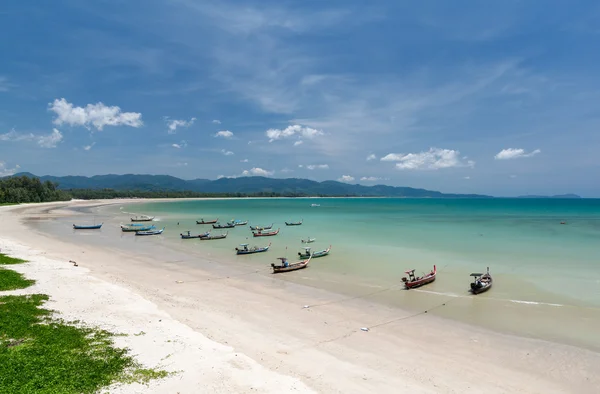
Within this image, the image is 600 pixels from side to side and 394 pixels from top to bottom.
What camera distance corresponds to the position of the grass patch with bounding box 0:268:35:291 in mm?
14801

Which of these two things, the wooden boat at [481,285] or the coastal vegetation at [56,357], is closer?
the coastal vegetation at [56,357]

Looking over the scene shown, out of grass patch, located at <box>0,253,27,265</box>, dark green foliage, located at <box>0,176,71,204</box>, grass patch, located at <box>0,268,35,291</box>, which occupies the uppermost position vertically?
dark green foliage, located at <box>0,176,71,204</box>

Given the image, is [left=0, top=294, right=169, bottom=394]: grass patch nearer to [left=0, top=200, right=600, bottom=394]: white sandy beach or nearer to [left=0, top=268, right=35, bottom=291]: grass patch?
[left=0, top=200, right=600, bottom=394]: white sandy beach

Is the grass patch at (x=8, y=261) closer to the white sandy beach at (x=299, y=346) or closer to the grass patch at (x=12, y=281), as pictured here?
the white sandy beach at (x=299, y=346)

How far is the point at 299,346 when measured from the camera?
11.6m

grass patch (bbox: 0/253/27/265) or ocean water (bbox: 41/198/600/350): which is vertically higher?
grass patch (bbox: 0/253/27/265)

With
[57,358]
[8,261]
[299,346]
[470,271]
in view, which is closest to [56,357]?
[57,358]

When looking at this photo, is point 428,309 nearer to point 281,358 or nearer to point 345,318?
point 345,318

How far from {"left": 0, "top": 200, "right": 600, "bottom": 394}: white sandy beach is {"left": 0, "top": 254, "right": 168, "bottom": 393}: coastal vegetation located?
1.80 feet

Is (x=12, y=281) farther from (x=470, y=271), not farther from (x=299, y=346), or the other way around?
(x=470, y=271)

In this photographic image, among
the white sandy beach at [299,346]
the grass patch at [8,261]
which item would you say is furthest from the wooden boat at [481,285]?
the grass patch at [8,261]

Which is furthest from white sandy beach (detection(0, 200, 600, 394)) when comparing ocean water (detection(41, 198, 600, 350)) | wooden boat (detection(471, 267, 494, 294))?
wooden boat (detection(471, 267, 494, 294))

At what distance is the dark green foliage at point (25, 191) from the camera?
10294 centimetres

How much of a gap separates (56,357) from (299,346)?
23.1 ft
